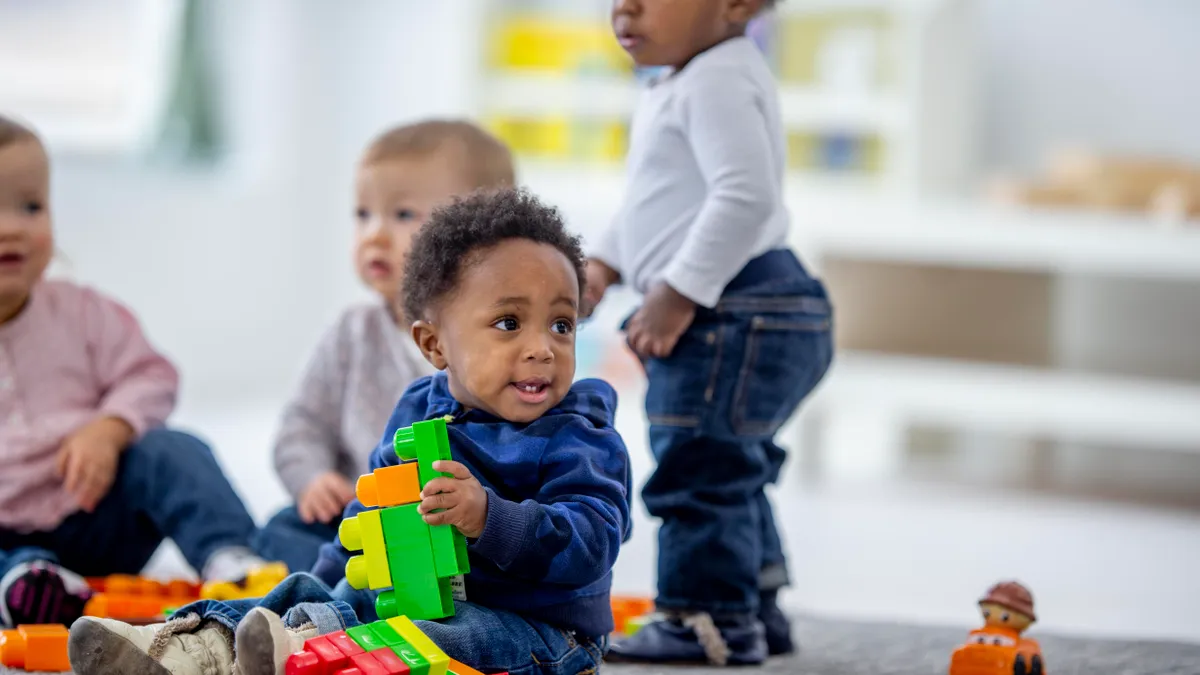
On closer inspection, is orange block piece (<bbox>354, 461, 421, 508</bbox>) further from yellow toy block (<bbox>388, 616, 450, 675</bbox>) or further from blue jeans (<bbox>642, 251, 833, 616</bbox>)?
blue jeans (<bbox>642, 251, 833, 616</bbox>)

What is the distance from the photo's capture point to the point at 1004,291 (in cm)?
335

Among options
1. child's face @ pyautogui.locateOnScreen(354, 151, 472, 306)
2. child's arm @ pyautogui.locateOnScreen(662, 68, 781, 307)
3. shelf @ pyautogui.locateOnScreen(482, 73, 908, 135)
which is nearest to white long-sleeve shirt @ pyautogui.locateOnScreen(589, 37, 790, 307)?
child's arm @ pyautogui.locateOnScreen(662, 68, 781, 307)

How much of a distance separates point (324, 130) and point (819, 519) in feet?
7.38

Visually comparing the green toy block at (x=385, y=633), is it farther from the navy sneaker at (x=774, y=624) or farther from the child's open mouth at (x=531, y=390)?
the navy sneaker at (x=774, y=624)

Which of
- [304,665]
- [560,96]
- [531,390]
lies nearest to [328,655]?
[304,665]

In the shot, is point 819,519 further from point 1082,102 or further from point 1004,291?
point 1082,102

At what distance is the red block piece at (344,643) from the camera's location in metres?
1.06

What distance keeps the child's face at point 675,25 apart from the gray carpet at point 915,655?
2.06ft

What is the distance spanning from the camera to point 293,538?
1.64 meters

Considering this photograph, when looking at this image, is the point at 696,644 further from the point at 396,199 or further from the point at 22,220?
the point at 22,220

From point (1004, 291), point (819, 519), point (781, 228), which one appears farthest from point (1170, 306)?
point (781, 228)

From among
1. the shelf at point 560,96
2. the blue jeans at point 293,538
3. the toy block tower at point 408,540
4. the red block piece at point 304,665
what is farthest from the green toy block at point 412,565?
the shelf at point 560,96

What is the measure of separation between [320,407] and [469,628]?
2.14ft

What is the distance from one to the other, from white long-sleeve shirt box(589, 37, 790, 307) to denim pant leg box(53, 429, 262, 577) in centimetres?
56
